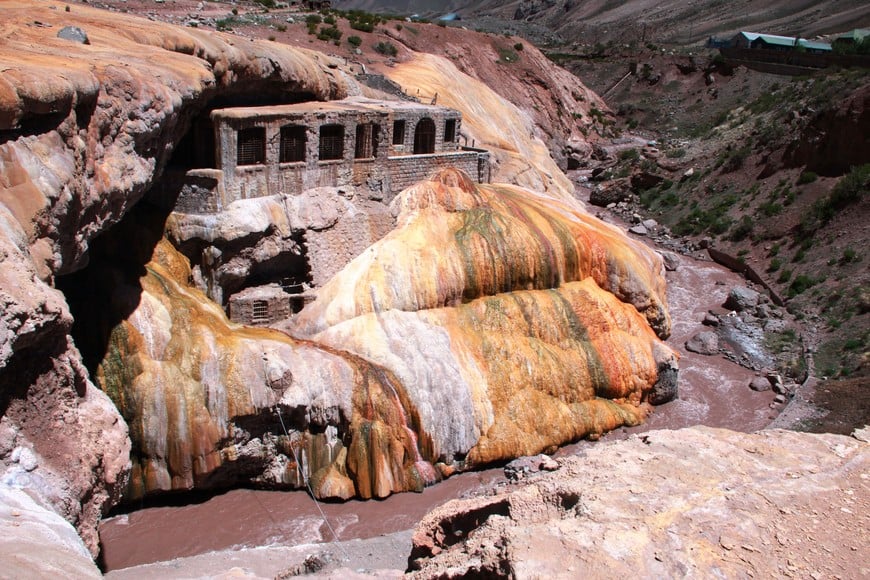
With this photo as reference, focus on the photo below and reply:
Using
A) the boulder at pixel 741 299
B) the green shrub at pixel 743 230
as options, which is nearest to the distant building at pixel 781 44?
the green shrub at pixel 743 230

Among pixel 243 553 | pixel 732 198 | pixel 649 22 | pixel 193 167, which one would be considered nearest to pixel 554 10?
pixel 649 22

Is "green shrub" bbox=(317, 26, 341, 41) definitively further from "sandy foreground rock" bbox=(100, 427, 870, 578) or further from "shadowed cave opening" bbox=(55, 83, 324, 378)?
"sandy foreground rock" bbox=(100, 427, 870, 578)

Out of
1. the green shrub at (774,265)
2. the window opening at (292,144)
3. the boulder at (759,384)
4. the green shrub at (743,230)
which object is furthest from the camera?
the green shrub at (743,230)

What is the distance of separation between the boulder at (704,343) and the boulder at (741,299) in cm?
295

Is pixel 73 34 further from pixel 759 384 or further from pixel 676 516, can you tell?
pixel 759 384

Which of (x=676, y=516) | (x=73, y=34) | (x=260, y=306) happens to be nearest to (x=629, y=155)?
(x=260, y=306)

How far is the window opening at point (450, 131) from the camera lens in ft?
81.0

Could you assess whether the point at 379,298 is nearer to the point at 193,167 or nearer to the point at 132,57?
the point at 193,167

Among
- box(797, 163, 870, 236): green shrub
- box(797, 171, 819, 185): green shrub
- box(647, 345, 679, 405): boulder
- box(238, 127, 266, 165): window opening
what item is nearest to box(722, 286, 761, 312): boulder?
box(797, 163, 870, 236): green shrub

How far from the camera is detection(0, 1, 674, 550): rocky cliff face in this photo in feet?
31.0

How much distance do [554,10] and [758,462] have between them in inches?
4699

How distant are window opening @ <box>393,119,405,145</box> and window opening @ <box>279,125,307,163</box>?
3.70 m

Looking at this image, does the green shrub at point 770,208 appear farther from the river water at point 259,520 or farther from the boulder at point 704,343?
the river water at point 259,520

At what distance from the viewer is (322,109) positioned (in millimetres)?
20938
